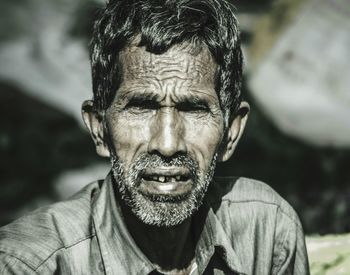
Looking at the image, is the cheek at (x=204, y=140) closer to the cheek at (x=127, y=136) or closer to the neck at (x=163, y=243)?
the cheek at (x=127, y=136)

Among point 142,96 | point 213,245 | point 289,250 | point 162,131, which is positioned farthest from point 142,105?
point 289,250

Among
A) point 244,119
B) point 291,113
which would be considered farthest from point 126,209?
point 291,113

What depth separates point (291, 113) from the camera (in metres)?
6.33

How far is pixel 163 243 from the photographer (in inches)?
125

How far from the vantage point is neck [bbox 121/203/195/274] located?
3.13m

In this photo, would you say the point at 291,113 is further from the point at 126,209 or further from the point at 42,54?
the point at 126,209

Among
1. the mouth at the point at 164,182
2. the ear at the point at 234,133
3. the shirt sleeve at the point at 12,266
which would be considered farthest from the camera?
the ear at the point at 234,133

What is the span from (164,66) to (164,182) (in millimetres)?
450

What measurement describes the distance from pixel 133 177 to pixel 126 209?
22cm

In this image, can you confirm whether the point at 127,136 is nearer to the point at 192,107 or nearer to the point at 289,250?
the point at 192,107

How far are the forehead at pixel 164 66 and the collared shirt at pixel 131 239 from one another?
490 millimetres

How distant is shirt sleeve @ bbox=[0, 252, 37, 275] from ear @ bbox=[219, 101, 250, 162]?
98cm

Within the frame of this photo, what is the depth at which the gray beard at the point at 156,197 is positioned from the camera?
2.93m

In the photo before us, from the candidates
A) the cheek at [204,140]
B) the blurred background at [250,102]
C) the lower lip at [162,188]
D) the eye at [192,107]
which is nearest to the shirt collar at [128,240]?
the lower lip at [162,188]
